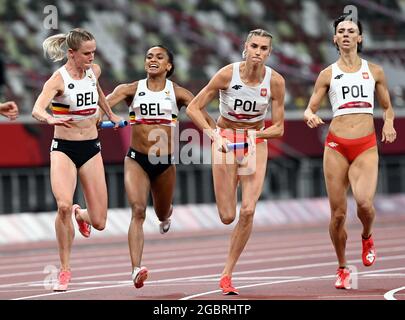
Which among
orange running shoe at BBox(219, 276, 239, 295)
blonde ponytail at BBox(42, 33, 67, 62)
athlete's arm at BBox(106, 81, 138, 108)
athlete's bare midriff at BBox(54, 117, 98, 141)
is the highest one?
blonde ponytail at BBox(42, 33, 67, 62)

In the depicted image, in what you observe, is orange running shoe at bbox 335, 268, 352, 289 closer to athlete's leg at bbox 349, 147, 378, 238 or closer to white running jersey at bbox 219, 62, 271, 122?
athlete's leg at bbox 349, 147, 378, 238

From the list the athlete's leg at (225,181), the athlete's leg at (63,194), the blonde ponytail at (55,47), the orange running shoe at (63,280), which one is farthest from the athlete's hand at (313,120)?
the orange running shoe at (63,280)

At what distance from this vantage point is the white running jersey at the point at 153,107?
12.9 metres

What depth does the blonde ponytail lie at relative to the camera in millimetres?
13040

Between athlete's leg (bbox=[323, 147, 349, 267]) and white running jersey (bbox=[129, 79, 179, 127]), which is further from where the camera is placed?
white running jersey (bbox=[129, 79, 179, 127])

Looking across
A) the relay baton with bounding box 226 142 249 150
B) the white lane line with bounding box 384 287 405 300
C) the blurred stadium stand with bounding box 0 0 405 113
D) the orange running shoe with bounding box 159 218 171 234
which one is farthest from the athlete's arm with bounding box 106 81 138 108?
the blurred stadium stand with bounding box 0 0 405 113

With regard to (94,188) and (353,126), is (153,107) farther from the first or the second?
(353,126)

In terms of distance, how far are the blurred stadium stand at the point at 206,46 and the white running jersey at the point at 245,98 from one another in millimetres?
11985

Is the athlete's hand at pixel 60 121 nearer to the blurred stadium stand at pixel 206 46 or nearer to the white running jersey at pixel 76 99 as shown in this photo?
the white running jersey at pixel 76 99

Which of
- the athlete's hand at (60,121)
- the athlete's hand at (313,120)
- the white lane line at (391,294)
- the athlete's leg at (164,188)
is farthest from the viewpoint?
the athlete's leg at (164,188)

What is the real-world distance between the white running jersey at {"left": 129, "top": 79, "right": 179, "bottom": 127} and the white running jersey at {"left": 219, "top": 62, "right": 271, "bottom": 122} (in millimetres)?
574

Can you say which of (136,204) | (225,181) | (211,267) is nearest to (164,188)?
(136,204)

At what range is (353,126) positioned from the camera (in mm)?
12719

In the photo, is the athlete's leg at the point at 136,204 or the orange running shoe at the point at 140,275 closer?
the orange running shoe at the point at 140,275
